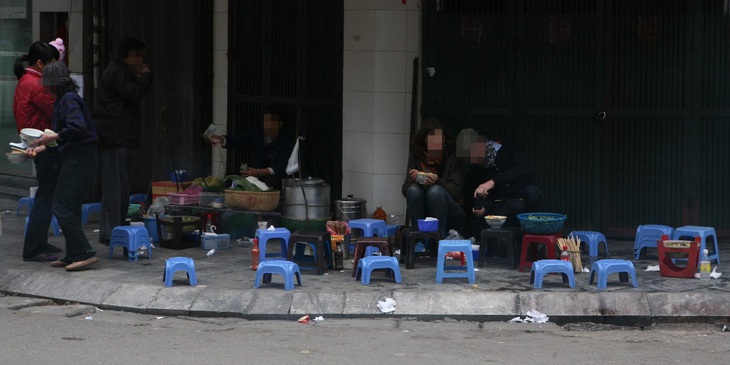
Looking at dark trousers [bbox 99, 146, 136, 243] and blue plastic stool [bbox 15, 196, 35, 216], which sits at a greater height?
dark trousers [bbox 99, 146, 136, 243]

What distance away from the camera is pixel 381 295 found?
361 inches

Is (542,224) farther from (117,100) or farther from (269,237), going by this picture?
(117,100)

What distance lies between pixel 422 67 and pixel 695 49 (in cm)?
261

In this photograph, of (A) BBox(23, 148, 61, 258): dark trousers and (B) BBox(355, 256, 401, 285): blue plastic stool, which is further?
(A) BBox(23, 148, 61, 258): dark trousers

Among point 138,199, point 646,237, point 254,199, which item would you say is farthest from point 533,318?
point 138,199

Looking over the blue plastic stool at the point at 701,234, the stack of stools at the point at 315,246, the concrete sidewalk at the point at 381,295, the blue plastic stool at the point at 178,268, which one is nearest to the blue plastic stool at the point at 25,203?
the concrete sidewalk at the point at 381,295

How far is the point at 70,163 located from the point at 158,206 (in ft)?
7.47

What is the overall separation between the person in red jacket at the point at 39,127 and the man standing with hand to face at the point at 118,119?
1.91 feet

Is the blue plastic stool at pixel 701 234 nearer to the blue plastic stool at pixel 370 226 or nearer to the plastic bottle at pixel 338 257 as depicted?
the blue plastic stool at pixel 370 226

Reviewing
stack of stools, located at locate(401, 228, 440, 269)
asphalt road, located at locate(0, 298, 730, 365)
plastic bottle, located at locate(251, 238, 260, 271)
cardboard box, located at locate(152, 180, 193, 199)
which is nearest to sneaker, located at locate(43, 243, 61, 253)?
asphalt road, located at locate(0, 298, 730, 365)

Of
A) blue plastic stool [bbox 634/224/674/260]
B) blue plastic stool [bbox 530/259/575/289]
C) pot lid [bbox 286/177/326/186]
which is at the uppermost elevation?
pot lid [bbox 286/177/326/186]

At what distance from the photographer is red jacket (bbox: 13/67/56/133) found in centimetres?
1079

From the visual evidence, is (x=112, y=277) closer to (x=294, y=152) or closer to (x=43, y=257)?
(x=43, y=257)

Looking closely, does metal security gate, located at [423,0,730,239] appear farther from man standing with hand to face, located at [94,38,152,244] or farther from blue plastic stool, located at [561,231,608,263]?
man standing with hand to face, located at [94,38,152,244]
